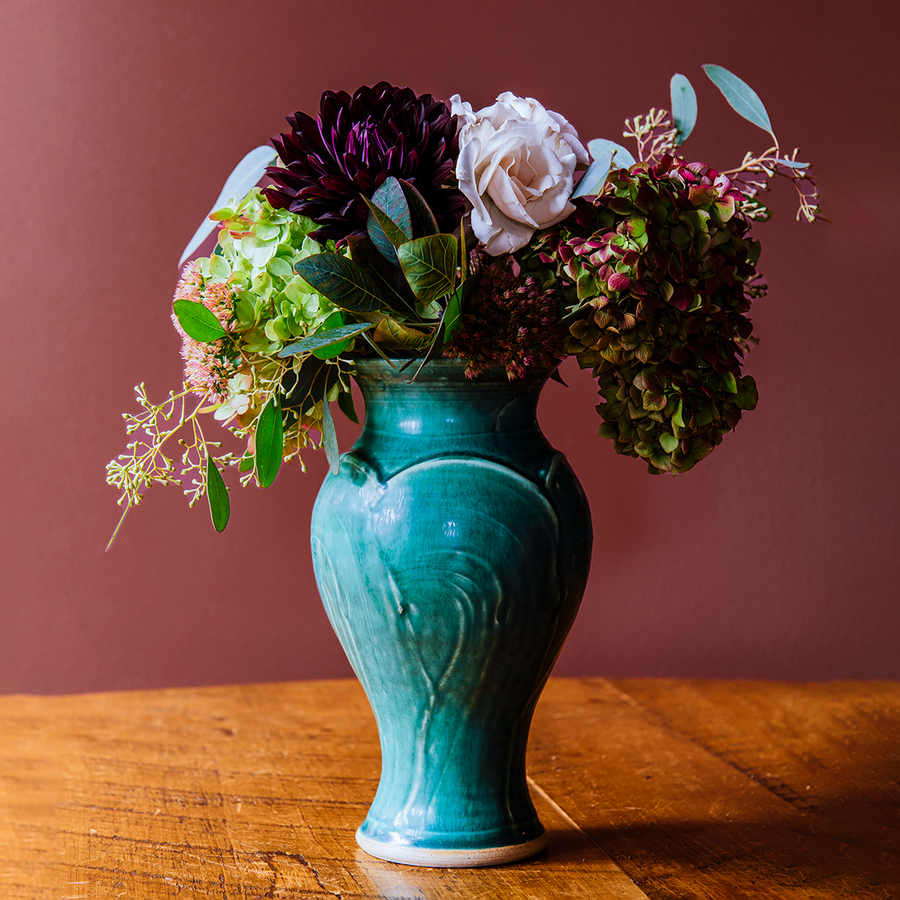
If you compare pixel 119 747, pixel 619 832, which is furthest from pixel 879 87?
pixel 119 747

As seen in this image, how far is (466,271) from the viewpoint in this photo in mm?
624

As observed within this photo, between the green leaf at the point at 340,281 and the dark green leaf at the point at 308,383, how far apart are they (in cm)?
3

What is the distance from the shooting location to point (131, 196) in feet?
4.74

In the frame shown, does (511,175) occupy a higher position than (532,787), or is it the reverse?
(511,175)

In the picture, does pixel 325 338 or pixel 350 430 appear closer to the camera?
pixel 325 338

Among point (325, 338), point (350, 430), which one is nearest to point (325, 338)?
point (325, 338)

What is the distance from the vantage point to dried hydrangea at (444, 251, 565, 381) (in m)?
0.62

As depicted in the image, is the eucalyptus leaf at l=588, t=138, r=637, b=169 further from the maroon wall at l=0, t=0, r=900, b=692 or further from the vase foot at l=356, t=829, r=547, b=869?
the maroon wall at l=0, t=0, r=900, b=692

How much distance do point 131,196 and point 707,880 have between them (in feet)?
3.97

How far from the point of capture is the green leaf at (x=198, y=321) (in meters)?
0.63

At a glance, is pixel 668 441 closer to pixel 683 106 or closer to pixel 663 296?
pixel 663 296

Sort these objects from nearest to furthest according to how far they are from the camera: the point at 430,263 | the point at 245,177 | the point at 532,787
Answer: the point at 430,263 → the point at 245,177 → the point at 532,787

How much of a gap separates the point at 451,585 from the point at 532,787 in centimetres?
31

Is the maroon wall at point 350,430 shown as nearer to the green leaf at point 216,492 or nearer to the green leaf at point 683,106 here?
the green leaf at point 683,106
